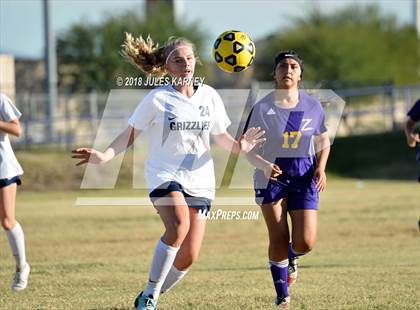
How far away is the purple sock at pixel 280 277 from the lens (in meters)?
8.31

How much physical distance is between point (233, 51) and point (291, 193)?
2.14 m

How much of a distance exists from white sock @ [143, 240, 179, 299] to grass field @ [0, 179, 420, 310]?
70 centimetres

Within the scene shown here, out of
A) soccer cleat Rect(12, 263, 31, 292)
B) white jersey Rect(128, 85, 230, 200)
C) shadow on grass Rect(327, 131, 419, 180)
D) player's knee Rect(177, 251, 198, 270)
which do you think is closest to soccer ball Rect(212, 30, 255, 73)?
white jersey Rect(128, 85, 230, 200)

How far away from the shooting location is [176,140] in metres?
7.57

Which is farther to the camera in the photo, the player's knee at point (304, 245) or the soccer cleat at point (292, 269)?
the soccer cleat at point (292, 269)

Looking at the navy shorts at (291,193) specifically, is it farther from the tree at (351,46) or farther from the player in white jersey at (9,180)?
the tree at (351,46)

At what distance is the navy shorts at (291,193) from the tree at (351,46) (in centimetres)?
4412

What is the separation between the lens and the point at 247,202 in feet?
67.8

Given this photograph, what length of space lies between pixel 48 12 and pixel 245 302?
2689 centimetres

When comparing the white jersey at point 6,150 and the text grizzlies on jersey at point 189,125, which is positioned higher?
the text grizzlies on jersey at point 189,125

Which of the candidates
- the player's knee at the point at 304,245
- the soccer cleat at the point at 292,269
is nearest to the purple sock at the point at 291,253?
the soccer cleat at the point at 292,269

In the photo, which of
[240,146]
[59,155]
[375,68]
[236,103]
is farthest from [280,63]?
[375,68]

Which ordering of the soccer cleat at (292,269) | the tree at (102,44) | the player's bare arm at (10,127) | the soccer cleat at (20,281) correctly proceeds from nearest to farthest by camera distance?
the soccer cleat at (292,269) < the player's bare arm at (10,127) < the soccer cleat at (20,281) < the tree at (102,44)

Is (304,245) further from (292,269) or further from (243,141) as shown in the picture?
(243,141)
